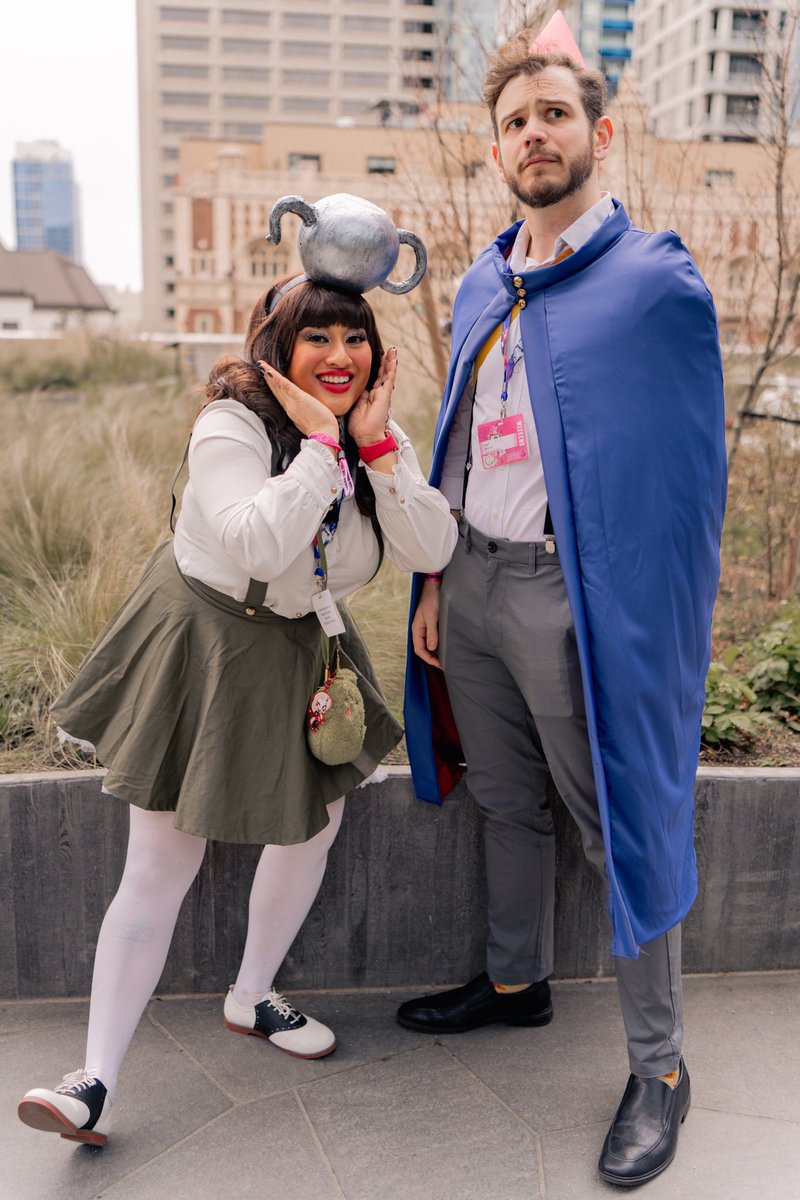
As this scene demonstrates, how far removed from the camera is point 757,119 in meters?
6.04

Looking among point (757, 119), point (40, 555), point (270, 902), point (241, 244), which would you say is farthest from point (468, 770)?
point (241, 244)

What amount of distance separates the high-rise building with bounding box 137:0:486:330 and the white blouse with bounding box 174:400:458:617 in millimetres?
100142

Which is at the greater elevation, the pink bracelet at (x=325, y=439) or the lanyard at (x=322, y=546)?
the pink bracelet at (x=325, y=439)

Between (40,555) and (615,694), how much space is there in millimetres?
2990

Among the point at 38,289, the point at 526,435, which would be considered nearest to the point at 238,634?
the point at 526,435

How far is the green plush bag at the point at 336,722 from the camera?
7.66ft

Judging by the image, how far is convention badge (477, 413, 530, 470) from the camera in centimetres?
230

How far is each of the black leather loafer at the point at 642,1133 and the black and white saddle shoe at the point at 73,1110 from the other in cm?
103

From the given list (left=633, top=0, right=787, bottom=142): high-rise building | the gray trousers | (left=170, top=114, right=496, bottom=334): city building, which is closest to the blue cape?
the gray trousers

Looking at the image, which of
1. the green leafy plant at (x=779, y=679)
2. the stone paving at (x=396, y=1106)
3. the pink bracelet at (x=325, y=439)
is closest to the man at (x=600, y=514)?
the stone paving at (x=396, y=1106)

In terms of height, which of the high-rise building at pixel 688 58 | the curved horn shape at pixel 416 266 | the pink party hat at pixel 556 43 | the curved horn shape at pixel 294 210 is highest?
the high-rise building at pixel 688 58

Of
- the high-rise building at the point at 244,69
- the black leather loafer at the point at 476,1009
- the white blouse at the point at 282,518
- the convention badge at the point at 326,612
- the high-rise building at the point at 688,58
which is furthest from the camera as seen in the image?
the high-rise building at the point at 244,69

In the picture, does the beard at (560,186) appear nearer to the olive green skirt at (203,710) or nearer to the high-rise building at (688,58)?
the olive green skirt at (203,710)

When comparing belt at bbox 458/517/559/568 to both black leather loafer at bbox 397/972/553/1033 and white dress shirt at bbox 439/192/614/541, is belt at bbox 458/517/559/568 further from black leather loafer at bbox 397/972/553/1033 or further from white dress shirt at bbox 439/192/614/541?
black leather loafer at bbox 397/972/553/1033
